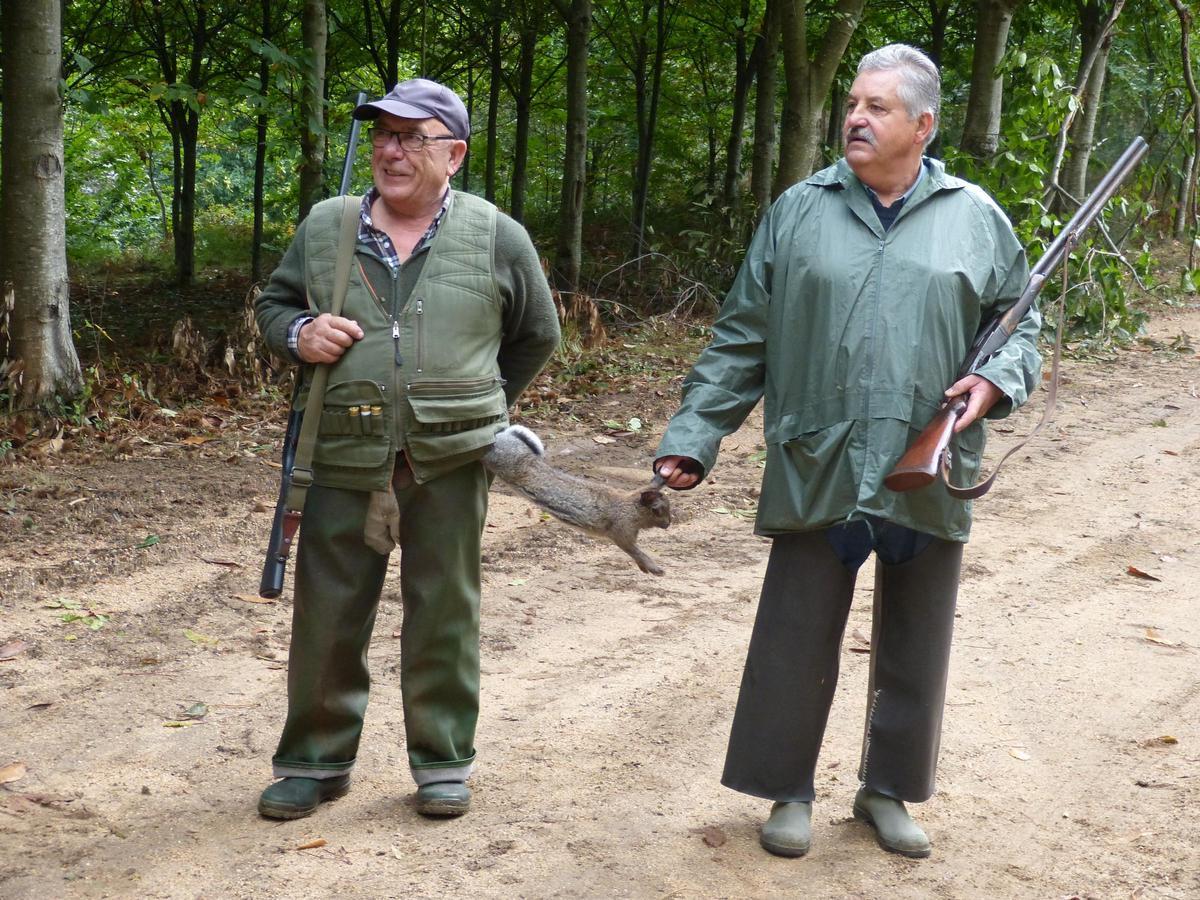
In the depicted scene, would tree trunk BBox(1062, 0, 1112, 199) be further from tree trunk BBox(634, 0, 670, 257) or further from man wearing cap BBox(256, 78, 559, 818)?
man wearing cap BBox(256, 78, 559, 818)

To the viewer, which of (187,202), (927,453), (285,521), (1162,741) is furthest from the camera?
(187,202)

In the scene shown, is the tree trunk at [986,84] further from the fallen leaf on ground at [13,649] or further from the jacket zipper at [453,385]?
the fallen leaf on ground at [13,649]

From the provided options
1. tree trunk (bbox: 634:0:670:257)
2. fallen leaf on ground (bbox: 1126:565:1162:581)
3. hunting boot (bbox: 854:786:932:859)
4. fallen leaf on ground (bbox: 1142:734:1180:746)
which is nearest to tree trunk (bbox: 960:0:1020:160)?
tree trunk (bbox: 634:0:670:257)

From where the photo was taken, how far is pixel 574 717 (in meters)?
4.80

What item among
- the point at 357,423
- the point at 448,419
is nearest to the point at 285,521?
the point at 357,423

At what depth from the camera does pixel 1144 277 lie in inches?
537

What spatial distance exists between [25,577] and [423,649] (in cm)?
291

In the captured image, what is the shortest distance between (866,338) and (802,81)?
344 inches

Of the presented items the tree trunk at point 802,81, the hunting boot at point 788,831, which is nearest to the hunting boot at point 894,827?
the hunting boot at point 788,831

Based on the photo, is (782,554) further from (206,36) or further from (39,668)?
(206,36)

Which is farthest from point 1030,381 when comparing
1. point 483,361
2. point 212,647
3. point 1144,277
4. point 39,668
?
point 1144,277

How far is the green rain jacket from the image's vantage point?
348 cm

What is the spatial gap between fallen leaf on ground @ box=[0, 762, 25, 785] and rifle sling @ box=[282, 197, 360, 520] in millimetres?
1388

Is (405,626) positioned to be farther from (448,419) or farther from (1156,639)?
(1156,639)
